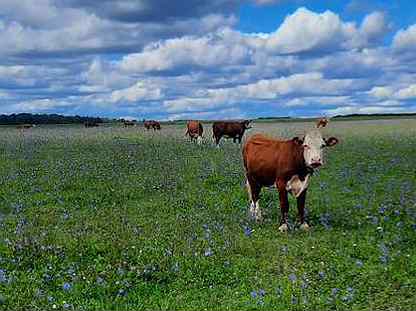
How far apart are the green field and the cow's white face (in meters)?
1.61

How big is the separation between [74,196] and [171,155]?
15.2 m

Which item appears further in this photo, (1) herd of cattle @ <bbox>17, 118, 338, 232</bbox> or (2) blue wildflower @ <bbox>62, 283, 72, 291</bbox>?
(1) herd of cattle @ <bbox>17, 118, 338, 232</bbox>

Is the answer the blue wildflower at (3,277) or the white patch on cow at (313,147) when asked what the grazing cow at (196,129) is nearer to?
the white patch on cow at (313,147)

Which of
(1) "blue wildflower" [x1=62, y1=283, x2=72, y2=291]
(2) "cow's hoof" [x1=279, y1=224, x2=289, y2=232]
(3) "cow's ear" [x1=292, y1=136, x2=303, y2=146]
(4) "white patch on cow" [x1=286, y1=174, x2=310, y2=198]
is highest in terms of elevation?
(3) "cow's ear" [x1=292, y1=136, x2=303, y2=146]

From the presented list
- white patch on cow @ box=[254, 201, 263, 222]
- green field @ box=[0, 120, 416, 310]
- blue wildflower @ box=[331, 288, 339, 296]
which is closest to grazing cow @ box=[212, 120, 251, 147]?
green field @ box=[0, 120, 416, 310]

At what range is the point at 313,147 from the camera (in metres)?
13.2

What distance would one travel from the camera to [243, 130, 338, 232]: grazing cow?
13305mm

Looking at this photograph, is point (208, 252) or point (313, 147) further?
point (313, 147)

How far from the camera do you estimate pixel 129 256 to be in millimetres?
10617

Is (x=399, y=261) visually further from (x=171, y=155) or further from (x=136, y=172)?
(x=171, y=155)

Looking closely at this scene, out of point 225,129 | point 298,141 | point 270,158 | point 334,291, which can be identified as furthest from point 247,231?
point 225,129

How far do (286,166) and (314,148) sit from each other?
931 mm

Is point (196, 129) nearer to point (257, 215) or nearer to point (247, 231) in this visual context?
point (257, 215)

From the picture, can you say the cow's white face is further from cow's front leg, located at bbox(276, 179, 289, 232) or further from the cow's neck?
cow's front leg, located at bbox(276, 179, 289, 232)
